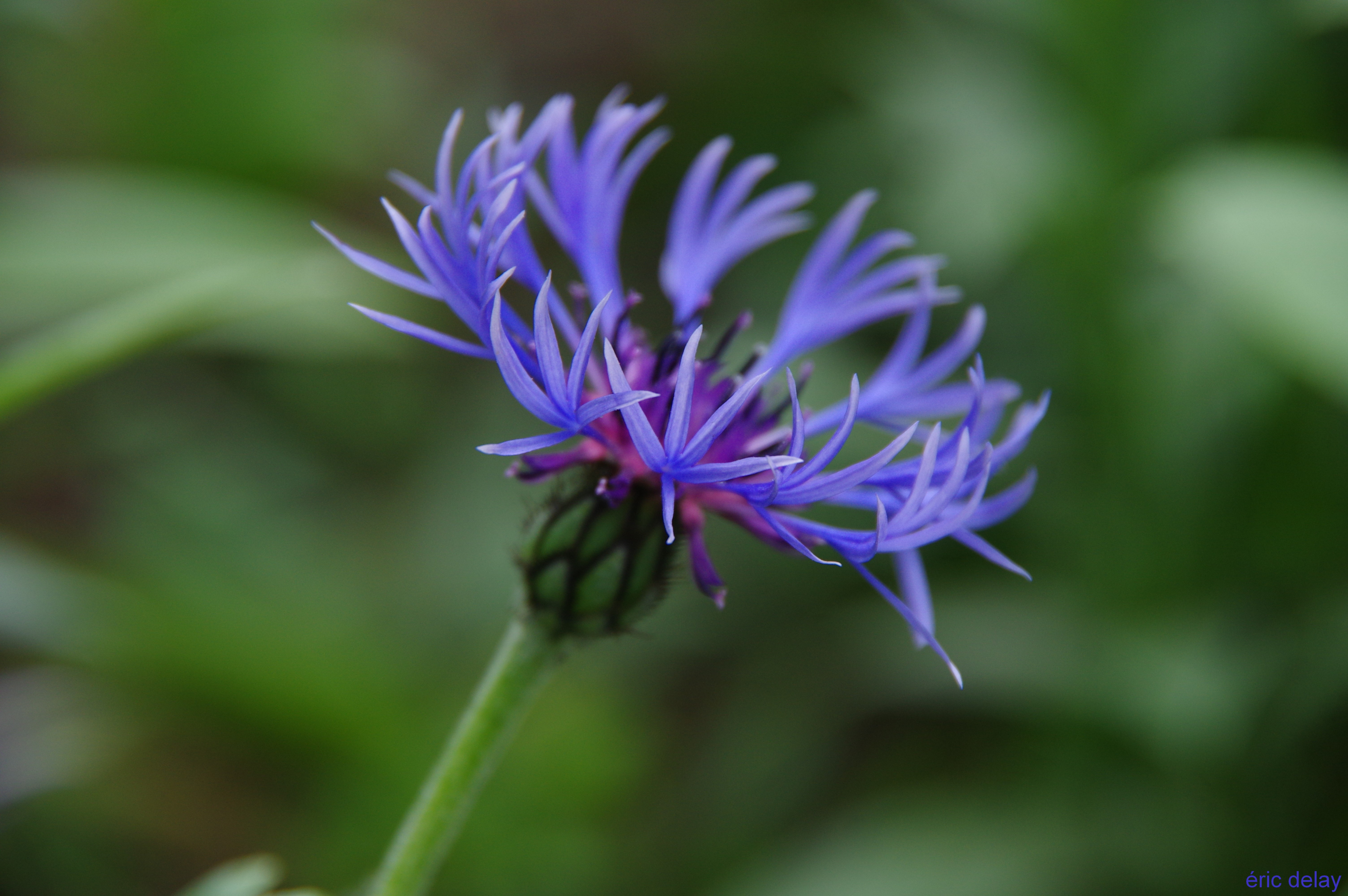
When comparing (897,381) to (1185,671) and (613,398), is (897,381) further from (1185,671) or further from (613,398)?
(1185,671)

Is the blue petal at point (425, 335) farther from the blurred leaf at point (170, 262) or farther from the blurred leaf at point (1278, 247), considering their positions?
the blurred leaf at point (1278, 247)

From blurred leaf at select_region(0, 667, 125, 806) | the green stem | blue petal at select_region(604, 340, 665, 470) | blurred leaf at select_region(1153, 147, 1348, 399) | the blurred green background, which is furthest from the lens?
the blurred green background

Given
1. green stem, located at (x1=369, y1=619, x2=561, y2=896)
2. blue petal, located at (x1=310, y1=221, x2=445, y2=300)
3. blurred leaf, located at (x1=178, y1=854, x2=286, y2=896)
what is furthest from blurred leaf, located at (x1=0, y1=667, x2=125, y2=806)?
blue petal, located at (x1=310, y1=221, x2=445, y2=300)

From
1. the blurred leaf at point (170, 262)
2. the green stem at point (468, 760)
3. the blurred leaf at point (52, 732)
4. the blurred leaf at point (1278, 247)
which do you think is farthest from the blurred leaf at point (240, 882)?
the blurred leaf at point (1278, 247)

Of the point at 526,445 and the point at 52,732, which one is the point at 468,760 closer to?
the point at 526,445

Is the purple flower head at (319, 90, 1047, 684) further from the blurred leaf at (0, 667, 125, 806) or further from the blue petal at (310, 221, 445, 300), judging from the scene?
the blurred leaf at (0, 667, 125, 806)

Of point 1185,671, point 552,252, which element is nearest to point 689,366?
point 1185,671

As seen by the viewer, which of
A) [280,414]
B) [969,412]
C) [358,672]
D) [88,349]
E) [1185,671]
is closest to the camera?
[969,412]

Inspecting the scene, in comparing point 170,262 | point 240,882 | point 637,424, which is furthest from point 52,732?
point 637,424
